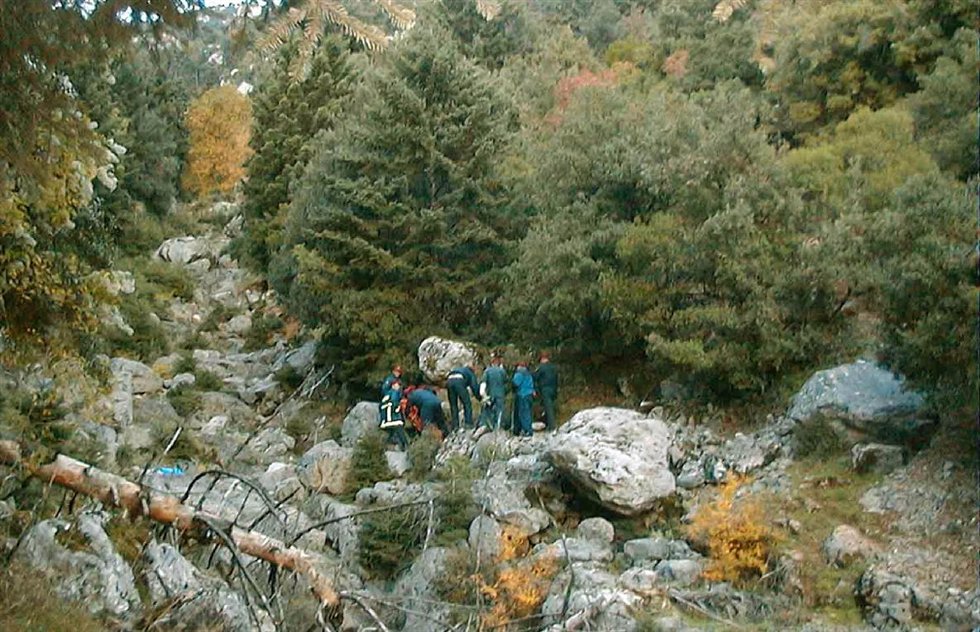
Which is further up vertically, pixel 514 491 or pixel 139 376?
pixel 514 491

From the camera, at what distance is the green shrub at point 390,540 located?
1316cm

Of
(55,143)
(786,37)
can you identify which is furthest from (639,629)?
(786,37)

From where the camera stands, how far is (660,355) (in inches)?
659

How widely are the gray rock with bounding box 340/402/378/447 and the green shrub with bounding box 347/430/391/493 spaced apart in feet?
5.21

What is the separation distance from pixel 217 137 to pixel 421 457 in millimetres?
34792

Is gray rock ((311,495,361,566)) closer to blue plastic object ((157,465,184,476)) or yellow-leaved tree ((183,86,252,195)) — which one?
blue plastic object ((157,465,184,476))

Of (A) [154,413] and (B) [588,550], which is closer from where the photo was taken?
(B) [588,550]

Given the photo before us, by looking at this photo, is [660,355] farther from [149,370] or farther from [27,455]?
[149,370]

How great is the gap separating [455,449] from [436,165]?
840cm

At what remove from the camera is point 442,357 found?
2038 centimetres

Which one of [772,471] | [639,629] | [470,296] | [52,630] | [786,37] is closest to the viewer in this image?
[52,630]

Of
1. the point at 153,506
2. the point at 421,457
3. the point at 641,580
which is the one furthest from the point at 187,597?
the point at 421,457

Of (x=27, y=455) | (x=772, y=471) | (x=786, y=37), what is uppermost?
(x=786, y=37)

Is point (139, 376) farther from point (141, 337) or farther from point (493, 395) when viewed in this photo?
point (493, 395)
